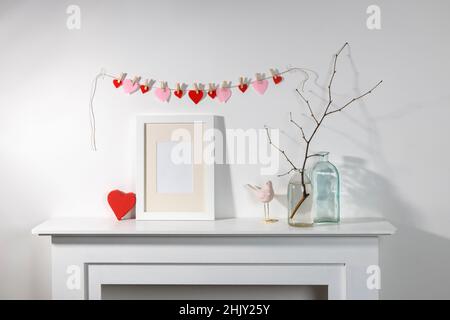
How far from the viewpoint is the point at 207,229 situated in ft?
6.36

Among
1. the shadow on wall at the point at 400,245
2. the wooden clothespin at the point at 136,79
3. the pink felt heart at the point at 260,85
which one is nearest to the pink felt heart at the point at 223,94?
the pink felt heart at the point at 260,85

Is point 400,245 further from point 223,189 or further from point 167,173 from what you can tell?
point 167,173

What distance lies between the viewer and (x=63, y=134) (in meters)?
2.18

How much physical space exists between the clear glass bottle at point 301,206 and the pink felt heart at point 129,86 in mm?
737

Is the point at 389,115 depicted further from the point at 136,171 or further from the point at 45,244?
the point at 45,244

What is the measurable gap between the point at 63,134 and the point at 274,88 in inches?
34.8

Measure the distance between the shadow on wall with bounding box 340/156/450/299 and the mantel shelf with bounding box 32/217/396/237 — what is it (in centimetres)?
12

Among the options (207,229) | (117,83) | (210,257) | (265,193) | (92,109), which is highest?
(117,83)

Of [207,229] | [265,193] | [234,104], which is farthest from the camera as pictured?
[234,104]

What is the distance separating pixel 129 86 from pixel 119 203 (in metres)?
0.48

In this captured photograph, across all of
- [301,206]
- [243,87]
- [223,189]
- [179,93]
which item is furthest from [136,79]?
[301,206]

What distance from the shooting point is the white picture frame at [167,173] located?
2139 mm

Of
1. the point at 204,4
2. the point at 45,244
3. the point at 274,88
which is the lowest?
the point at 45,244

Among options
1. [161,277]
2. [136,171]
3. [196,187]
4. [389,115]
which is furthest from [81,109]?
[389,115]
